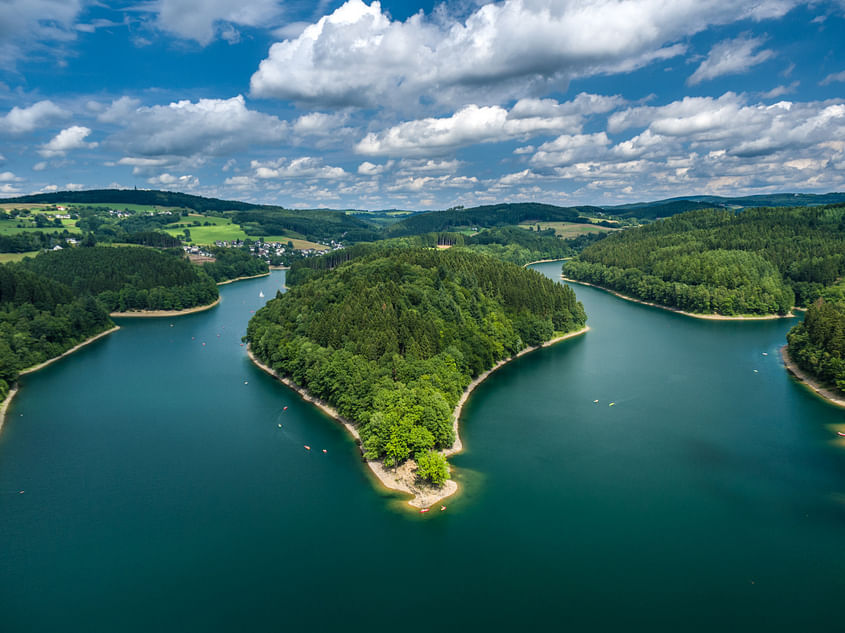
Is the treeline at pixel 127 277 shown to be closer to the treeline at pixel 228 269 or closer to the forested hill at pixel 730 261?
the treeline at pixel 228 269

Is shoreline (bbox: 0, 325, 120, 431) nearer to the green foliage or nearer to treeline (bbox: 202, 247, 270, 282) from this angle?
the green foliage

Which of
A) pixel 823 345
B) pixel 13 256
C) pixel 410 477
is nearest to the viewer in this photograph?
pixel 410 477

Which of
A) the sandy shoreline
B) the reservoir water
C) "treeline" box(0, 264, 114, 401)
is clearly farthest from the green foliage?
"treeline" box(0, 264, 114, 401)

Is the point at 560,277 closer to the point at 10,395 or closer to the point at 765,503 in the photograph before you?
the point at 765,503

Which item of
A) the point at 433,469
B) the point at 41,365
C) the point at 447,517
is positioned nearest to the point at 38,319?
the point at 41,365

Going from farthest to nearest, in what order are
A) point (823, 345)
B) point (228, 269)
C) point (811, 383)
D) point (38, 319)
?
1. point (228, 269)
2. point (38, 319)
3. point (823, 345)
4. point (811, 383)

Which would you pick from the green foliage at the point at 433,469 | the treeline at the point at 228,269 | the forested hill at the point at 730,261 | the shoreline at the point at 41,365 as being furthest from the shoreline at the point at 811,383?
the treeline at the point at 228,269

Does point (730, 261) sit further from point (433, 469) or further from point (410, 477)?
point (410, 477)

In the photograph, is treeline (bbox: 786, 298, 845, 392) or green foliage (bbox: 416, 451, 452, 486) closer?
green foliage (bbox: 416, 451, 452, 486)
